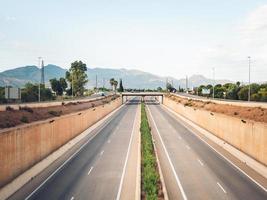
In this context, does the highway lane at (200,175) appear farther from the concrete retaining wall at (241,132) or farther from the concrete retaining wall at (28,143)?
the concrete retaining wall at (28,143)

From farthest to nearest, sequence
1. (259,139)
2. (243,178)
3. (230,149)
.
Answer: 1. (230,149)
2. (259,139)
3. (243,178)

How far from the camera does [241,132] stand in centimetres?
4897

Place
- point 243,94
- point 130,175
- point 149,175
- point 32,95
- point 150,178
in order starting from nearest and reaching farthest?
point 150,178 < point 149,175 < point 130,175 < point 32,95 < point 243,94

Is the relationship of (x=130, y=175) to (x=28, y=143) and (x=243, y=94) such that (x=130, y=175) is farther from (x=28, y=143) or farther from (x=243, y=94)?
(x=243, y=94)

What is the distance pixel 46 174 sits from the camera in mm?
36250

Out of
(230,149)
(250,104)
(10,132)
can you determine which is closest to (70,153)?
(10,132)

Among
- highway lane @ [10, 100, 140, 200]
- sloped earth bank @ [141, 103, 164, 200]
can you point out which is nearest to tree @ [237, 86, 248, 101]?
highway lane @ [10, 100, 140, 200]

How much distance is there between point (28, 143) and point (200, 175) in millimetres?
15791

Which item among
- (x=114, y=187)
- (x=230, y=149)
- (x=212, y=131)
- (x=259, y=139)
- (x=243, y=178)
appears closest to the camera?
(x=114, y=187)

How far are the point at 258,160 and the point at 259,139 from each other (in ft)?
7.16

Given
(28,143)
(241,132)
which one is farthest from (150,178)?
(241,132)

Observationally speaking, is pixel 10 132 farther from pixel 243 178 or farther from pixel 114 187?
pixel 243 178

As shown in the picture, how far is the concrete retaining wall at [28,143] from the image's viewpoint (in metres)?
32.0

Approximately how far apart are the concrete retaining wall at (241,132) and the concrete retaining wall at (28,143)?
21966 millimetres
